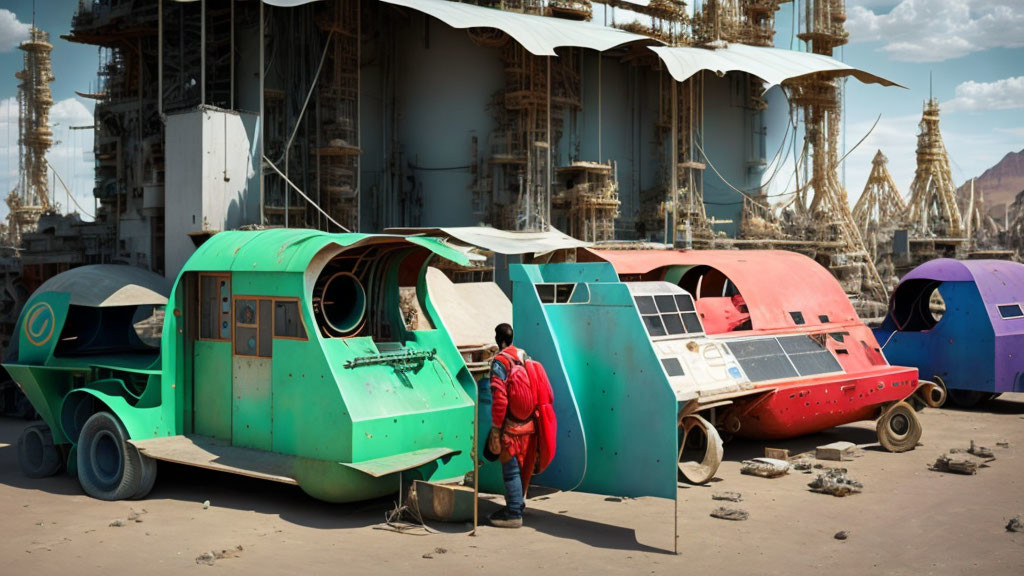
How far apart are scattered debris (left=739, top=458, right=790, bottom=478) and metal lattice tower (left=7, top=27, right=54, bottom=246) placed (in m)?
49.1

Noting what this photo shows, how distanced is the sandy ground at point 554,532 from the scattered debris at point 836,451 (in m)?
1.14

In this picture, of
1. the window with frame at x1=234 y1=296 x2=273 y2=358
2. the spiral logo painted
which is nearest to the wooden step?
the window with frame at x1=234 y1=296 x2=273 y2=358

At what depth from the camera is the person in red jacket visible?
955 cm

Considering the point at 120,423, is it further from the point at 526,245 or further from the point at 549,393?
the point at 526,245

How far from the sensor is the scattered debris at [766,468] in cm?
1261

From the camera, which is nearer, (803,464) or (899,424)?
(803,464)

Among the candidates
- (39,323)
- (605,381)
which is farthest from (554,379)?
(39,323)

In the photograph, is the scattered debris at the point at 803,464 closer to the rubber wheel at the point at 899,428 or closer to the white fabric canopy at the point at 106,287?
the rubber wheel at the point at 899,428

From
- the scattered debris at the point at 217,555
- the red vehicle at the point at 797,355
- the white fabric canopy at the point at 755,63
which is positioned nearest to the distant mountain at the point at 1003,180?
the white fabric canopy at the point at 755,63

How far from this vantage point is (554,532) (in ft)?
31.9

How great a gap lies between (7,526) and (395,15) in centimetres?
2148

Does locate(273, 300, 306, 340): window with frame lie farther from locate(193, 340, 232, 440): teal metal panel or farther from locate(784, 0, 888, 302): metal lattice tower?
locate(784, 0, 888, 302): metal lattice tower

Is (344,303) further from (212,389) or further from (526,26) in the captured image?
(526,26)

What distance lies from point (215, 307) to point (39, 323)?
9.91 ft
